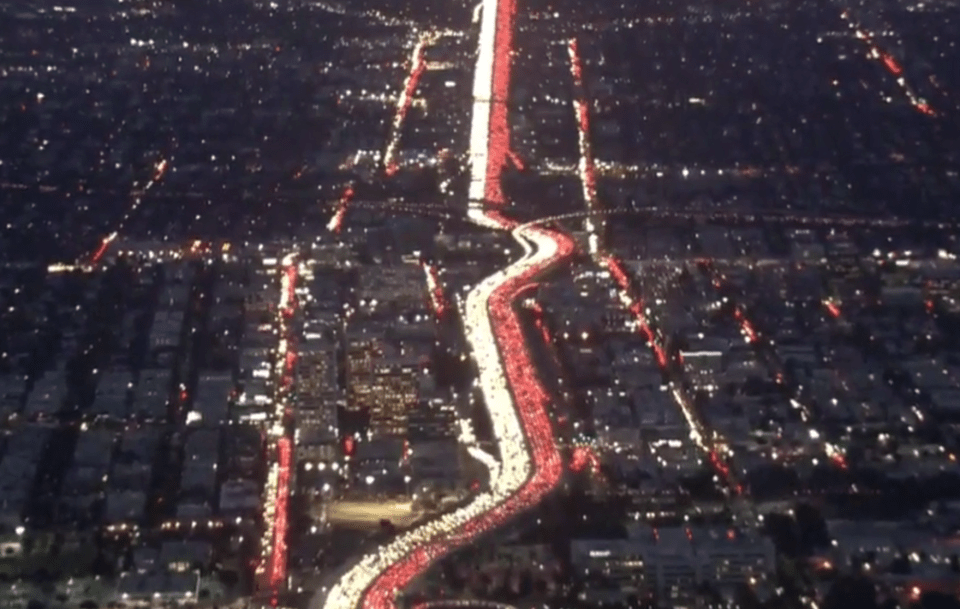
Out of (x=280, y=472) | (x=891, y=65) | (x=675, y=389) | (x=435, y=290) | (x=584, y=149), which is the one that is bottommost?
(x=891, y=65)

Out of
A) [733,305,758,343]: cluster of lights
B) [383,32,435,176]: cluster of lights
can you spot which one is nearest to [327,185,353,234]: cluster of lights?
[383,32,435,176]: cluster of lights

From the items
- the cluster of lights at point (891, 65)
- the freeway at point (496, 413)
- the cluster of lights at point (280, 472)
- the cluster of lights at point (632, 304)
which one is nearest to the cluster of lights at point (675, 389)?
the cluster of lights at point (632, 304)

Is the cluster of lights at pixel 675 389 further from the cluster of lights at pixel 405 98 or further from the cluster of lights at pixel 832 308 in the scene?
the cluster of lights at pixel 405 98

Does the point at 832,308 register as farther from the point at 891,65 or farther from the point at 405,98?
the point at 891,65

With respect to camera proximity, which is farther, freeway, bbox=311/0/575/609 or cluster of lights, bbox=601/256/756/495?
cluster of lights, bbox=601/256/756/495

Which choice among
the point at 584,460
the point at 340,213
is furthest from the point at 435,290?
the point at 584,460

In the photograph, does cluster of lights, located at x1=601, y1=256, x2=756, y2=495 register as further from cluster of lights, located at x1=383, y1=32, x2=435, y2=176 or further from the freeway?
cluster of lights, located at x1=383, y1=32, x2=435, y2=176

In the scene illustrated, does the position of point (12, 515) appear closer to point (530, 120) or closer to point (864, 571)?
point (864, 571)
